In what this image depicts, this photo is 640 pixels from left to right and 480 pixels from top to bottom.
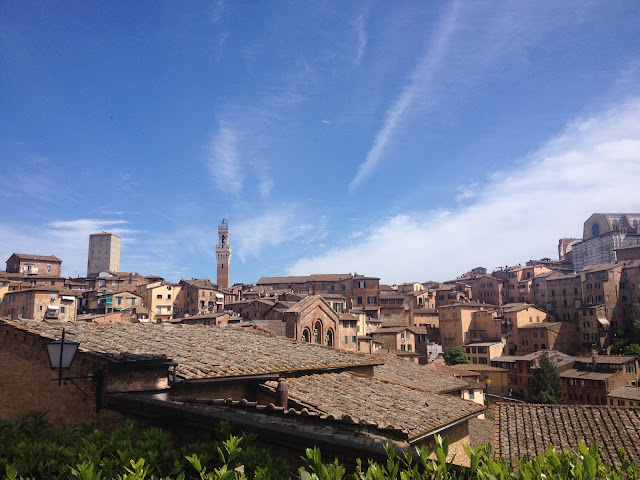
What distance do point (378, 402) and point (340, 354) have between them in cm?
525

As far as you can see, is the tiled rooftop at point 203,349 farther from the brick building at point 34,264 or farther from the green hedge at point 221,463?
the brick building at point 34,264

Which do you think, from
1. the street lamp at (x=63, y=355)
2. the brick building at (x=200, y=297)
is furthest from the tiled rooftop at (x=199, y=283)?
the street lamp at (x=63, y=355)

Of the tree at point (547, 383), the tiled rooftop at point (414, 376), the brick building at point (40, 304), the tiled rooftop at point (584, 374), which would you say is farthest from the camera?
the brick building at point (40, 304)

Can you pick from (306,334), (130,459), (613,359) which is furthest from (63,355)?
(613,359)

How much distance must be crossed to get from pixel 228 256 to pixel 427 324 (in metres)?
82.0

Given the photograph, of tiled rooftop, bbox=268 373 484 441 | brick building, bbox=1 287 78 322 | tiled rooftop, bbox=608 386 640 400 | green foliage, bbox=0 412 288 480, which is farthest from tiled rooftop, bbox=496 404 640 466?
brick building, bbox=1 287 78 322

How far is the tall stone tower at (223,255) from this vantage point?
151 meters

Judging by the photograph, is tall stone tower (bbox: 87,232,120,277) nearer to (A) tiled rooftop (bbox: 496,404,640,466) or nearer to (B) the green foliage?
(A) tiled rooftop (bbox: 496,404,640,466)

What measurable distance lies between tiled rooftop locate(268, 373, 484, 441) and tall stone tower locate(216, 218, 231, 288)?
138 m

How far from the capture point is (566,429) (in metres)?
15.3

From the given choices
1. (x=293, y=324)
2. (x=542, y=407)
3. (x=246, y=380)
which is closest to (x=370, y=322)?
(x=293, y=324)

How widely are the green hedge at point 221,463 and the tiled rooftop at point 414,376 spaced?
16.8 metres

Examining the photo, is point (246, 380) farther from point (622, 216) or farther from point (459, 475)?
point (622, 216)

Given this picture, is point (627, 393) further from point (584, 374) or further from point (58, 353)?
point (58, 353)
